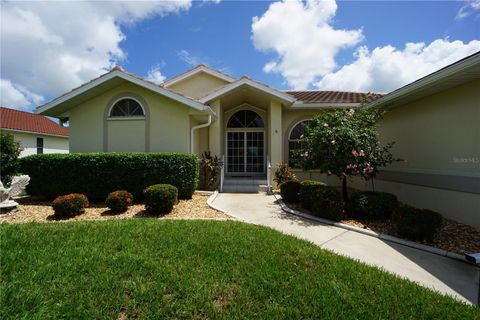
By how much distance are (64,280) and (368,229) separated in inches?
240

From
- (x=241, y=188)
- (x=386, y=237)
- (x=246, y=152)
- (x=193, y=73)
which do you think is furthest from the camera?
(x=193, y=73)

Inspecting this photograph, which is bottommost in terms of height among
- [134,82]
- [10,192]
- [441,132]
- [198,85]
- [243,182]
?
[243,182]

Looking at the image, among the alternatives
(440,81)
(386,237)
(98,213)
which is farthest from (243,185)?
(440,81)

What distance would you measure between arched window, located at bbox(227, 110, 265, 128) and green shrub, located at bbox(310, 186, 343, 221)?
738 cm

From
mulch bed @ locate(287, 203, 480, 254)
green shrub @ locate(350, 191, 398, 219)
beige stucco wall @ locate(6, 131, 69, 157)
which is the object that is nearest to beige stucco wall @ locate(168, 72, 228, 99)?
green shrub @ locate(350, 191, 398, 219)

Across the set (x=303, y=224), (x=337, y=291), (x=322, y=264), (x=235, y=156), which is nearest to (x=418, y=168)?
(x=303, y=224)

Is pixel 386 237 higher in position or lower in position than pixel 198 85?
lower

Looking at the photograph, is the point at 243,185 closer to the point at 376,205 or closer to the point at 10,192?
the point at 376,205

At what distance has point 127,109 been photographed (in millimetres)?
9883

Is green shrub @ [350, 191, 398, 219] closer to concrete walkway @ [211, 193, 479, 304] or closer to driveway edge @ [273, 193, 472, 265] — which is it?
driveway edge @ [273, 193, 472, 265]

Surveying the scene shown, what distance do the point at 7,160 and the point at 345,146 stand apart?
12821mm

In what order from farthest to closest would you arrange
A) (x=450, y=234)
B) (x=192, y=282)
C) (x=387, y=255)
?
(x=450, y=234)
(x=387, y=255)
(x=192, y=282)

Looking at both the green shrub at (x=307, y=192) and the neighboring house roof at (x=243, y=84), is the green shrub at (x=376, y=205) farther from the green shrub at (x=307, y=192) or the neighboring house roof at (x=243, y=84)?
the neighboring house roof at (x=243, y=84)

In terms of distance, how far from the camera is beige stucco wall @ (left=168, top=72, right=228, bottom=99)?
1428 centimetres
